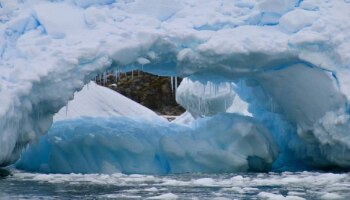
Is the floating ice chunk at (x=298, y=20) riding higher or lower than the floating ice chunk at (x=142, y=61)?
higher

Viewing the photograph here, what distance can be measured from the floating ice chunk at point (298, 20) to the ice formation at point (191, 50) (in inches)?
0.5

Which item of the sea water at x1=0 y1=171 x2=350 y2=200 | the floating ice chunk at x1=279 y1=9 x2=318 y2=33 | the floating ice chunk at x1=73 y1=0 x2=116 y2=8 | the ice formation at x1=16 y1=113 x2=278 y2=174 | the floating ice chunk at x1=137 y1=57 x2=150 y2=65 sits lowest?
the sea water at x1=0 y1=171 x2=350 y2=200

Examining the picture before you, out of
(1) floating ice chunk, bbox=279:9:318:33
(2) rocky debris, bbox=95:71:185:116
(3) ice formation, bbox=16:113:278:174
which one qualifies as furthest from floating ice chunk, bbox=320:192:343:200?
(2) rocky debris, bbox=95:71:185:116

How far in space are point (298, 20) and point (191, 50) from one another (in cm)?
145

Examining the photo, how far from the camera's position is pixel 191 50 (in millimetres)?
9383

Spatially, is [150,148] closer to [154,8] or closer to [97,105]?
[154,8]

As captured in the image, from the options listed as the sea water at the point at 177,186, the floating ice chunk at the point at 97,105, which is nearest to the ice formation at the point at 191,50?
the sea water at the point at 177,186

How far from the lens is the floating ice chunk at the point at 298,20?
31.4 feet

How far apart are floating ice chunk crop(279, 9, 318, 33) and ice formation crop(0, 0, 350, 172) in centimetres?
1

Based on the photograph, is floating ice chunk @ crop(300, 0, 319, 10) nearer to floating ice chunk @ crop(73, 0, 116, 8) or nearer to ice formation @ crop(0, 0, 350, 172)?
ice formation @ crop(0, 0, 350, 172)

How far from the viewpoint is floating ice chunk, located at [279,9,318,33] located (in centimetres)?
958

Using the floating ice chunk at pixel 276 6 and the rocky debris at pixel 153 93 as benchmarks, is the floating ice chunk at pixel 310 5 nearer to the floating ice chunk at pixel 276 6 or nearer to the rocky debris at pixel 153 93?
the floating ice chunk at pixel 276 6

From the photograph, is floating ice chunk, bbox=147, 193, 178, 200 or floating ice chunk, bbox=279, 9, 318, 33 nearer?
floating ice chunk, bbox=147, 193, 178, 200

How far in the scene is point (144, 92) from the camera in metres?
29.8
